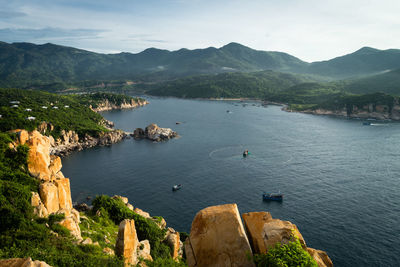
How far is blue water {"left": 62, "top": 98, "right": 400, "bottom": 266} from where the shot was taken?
183ft

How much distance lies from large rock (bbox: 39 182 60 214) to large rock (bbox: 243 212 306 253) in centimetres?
2788

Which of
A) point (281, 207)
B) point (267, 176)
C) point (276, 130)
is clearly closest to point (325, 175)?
point (267, 176)

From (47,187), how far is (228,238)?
28.8m

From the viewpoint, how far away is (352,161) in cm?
9931

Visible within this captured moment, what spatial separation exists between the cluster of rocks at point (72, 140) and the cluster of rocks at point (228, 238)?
367 feet

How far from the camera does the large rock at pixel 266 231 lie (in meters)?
15.6

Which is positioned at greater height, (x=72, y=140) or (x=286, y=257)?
(x=286, y=257)

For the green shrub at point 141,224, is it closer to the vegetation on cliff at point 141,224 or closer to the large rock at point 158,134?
the vegetation on cliff at point 141,224

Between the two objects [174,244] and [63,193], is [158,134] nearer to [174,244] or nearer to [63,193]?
[174,244]

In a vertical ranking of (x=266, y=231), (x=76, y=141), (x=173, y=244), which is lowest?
(x=173, y=244)

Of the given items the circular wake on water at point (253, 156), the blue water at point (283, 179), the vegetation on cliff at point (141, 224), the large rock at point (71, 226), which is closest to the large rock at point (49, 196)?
the large rock at point (71, 226)

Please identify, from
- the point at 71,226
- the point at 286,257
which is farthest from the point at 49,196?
the point at 286,257

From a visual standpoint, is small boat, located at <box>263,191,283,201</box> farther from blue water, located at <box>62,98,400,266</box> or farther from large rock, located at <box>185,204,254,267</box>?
large rock, located at <box>185,204,254,267</box>

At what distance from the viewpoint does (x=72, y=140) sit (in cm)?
12356
